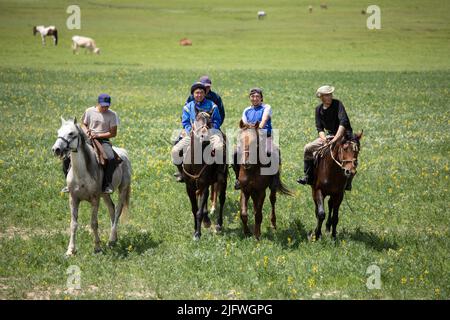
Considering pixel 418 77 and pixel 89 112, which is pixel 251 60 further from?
pixel 89 112

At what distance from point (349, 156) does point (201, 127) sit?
3.31m

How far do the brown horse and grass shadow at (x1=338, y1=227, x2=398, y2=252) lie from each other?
1.55ft

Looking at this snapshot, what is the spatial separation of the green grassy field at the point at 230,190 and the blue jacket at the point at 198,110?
2538 mm

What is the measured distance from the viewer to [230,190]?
18656 millimetres

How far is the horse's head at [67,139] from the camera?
12289mm

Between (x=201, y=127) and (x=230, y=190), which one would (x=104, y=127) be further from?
(x=230, y=190)

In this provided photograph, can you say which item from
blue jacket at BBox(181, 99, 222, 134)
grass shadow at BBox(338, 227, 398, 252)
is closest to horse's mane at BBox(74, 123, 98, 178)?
blue jacket at BBox(181, 99, 222, 134)

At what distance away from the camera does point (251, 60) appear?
61281 millimetres

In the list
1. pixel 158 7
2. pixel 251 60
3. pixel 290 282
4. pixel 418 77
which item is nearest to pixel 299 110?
pixel 418 77

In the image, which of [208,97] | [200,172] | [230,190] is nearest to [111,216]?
[200,172]

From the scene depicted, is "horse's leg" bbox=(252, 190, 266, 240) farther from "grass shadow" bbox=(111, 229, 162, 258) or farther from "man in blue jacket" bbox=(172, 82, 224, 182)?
"grass shadow" bbox=(111, 229, 162, 258)

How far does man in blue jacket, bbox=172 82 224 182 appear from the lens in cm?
1438

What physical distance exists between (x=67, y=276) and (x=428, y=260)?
7.01 metres

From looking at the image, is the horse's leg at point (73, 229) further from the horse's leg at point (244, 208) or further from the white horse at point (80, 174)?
the horse's leg at point (244, 208)
